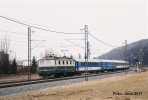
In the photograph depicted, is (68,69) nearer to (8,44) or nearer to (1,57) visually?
(1,57)

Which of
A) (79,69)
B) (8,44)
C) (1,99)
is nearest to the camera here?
(1,99)

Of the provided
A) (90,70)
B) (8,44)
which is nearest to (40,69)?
(90,70)

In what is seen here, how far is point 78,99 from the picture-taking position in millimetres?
16312

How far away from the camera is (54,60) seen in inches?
1658

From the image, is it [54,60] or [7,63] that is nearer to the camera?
[54,60]

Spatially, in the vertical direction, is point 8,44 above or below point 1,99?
above

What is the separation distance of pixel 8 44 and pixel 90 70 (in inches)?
1322

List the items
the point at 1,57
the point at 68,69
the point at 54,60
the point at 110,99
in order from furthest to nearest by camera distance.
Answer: the point at 1,57
the point at 68,69
the point at 54,60
the point at 110,99

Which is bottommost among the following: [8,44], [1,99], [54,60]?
[1,99]

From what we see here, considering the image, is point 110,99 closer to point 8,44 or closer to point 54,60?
point 54,60

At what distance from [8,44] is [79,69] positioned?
→ 37.1m

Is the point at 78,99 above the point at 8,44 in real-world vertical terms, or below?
below

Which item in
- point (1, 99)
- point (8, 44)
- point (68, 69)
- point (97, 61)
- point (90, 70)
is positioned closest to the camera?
point (1, 99)

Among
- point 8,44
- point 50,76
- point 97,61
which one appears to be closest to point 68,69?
point 50,76
